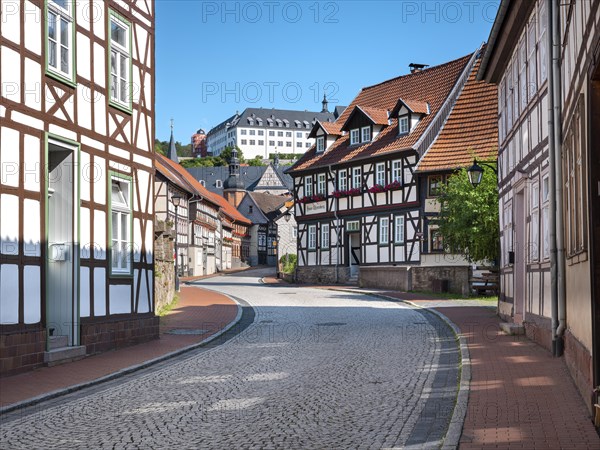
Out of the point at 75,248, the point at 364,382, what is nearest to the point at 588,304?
the point at 364,382

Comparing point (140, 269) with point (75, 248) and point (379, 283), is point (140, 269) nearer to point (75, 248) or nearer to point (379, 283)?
point (75, 248)

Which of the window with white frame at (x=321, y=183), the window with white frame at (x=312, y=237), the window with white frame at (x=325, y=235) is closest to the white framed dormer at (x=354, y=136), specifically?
the window with white frame at (x=321, y=183)

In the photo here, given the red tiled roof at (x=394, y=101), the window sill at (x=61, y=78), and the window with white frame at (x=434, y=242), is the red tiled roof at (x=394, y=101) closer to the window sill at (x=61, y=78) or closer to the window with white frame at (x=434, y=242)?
the window with white frame at (x=434, y=242)

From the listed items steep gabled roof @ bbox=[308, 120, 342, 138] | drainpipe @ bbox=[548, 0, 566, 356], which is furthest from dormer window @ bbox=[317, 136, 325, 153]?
drainpipe @ bbox=[548, 0, 566, 356]

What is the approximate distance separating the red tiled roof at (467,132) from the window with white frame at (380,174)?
3.01 m

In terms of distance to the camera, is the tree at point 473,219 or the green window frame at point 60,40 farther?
the tree at point 473,219

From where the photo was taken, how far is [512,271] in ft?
63.7

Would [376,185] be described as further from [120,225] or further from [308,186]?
[120,225]

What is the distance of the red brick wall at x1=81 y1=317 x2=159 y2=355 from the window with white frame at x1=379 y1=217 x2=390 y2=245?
25.6 metres

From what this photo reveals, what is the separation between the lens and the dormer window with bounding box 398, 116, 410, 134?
4248cm

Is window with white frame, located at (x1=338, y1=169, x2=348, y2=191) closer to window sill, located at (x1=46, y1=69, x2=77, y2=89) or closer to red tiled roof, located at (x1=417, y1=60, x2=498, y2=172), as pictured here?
red tiled roof, located at (x1=417, y1=60, x2=498, y2=172)

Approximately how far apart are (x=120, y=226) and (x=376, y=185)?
27456 mm

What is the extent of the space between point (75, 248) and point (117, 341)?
2416 millimetres

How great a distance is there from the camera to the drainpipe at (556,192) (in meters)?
12.1
